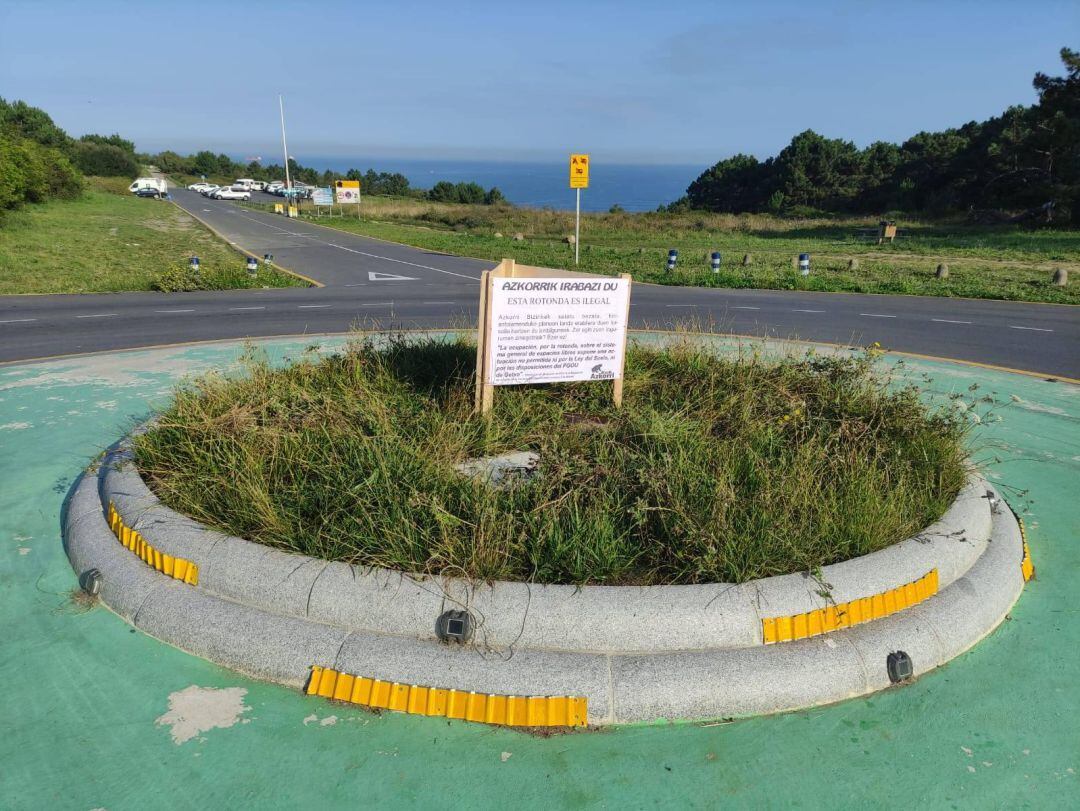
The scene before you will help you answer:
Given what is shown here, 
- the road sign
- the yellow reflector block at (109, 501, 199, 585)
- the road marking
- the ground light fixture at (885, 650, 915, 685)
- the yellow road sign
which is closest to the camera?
the ground light fixture at (885, 650, 915, 685)

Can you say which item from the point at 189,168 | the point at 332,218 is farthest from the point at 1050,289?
the point at 189,168

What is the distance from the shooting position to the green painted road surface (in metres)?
2.96

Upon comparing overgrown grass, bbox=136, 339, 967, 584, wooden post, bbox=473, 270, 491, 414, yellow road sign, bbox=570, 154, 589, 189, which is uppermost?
yellow road sign, bbox=570, 154, 589, 189

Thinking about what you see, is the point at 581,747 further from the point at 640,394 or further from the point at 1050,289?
the point at 1050,289

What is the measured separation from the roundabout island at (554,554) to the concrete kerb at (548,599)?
11mm

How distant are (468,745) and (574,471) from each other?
1906mm

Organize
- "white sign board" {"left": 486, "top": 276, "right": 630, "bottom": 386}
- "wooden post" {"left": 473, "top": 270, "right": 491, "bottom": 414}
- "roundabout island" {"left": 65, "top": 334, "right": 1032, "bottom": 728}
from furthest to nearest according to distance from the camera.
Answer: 1. "white sign board" {"left": 486, "top": 276, "right": 630, "bottom": 386}
2. "wooden post" {"left": 473, "top": 270, "right": 491, "bottom": 414}
3. "roundabout island" {"left": 65, "top": 334, "right": 1032, "bottom": 728}

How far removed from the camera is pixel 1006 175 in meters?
44.2

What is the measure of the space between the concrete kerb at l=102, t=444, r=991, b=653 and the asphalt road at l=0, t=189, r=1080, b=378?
5.33 meters

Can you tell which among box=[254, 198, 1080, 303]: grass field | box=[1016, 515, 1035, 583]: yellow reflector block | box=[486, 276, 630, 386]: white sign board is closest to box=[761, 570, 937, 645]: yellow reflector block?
box=[1016, 515, 1035, 583]: yellow reflector block

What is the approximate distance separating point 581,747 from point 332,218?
46177 mm

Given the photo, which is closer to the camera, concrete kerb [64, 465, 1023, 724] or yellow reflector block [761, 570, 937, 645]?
concrete kerb [64, 465, 1023, 724]

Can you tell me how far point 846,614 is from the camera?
12.4 feet

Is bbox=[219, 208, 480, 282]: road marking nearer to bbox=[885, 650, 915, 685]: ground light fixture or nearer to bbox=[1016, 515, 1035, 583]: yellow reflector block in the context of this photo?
bbox=[1016, 515, 1035, 583]: yellow reflector block
